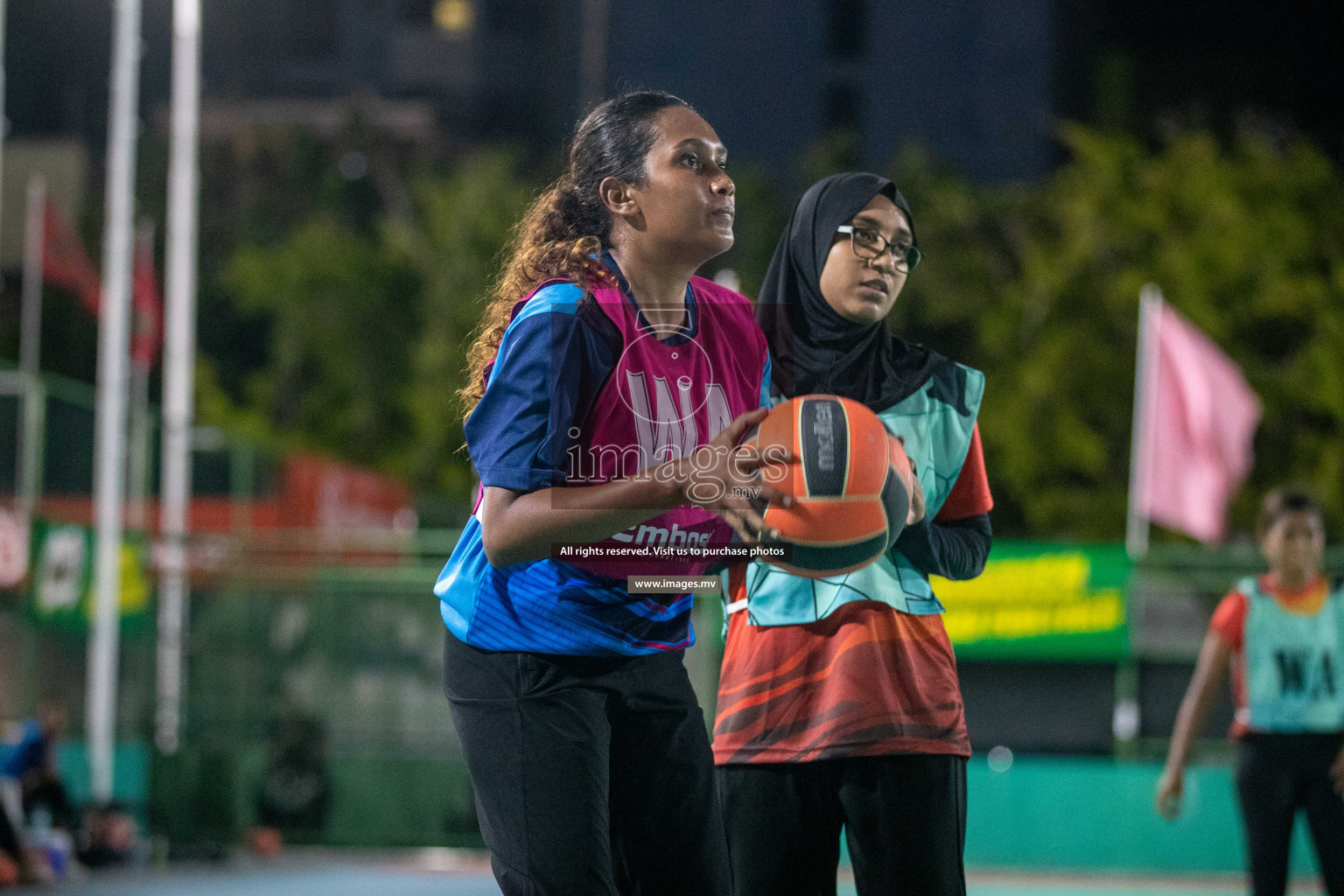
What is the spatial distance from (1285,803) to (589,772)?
372cm

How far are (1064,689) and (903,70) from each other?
35.1 meters

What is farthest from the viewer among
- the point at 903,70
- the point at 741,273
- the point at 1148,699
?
the point at 903,70

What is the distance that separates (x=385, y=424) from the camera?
1273 inches

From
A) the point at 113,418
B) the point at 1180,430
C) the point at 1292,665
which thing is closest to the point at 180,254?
the point at 113,418

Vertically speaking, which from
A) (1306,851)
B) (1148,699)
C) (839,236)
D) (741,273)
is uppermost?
(741,273)

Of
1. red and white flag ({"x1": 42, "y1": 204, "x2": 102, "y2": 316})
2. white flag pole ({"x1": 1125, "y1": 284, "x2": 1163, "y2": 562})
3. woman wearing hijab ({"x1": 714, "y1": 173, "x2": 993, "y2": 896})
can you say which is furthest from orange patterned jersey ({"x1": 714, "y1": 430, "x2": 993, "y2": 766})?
red and white flag ({"x1": 42, "y1": 204, "x2": 102, "y2": 316})

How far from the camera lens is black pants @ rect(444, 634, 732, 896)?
2.67 meters

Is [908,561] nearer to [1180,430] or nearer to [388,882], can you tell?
[388,882]

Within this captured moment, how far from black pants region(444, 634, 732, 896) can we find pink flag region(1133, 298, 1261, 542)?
10.6m

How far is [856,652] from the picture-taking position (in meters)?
3.26

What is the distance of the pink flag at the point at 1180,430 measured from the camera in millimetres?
13023

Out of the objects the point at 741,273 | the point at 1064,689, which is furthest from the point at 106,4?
the point at 741,273

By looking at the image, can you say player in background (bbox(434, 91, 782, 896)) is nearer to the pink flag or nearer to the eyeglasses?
the eyeglasses

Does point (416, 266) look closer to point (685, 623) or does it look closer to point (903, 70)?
point (903, 70)
